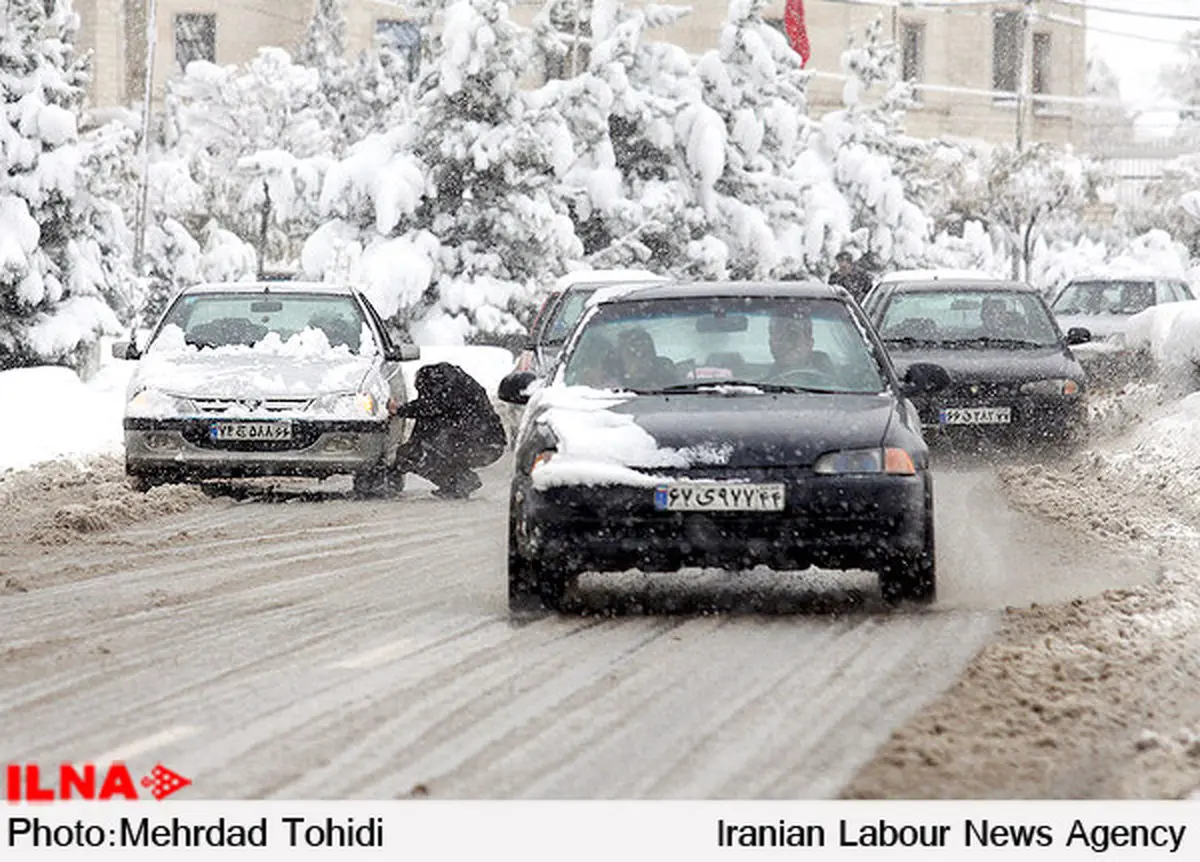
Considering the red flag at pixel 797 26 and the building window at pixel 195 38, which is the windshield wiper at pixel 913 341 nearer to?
the red flag at pixel 797 26

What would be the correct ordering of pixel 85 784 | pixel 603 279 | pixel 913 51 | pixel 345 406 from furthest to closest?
1. pixel 913 51
2. pixel 603 279
3. pixel 345 406
4. pixel 85 784

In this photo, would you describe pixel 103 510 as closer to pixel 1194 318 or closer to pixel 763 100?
pixel 1194 318

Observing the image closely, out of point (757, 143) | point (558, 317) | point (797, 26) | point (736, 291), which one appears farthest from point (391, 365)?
point (797, 26)

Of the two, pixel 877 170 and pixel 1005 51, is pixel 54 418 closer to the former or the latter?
pixel 877 170

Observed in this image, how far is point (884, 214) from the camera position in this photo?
5181 centimetres

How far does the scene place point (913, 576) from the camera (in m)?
10.7

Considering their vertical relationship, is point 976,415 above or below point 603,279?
below

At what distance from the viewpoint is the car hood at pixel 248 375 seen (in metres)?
16.9

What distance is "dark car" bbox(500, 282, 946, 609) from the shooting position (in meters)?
10.3

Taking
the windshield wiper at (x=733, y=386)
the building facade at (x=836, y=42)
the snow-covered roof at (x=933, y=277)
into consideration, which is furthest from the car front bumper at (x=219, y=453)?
the building facade at (x=836, y=42)

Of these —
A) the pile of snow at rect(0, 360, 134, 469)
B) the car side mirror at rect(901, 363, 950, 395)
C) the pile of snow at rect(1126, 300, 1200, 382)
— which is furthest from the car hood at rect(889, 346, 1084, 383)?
the car side mirror at rect(901, 363, 950, 395)

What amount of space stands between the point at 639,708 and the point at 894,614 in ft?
8.94

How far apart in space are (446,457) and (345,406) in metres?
0.84
